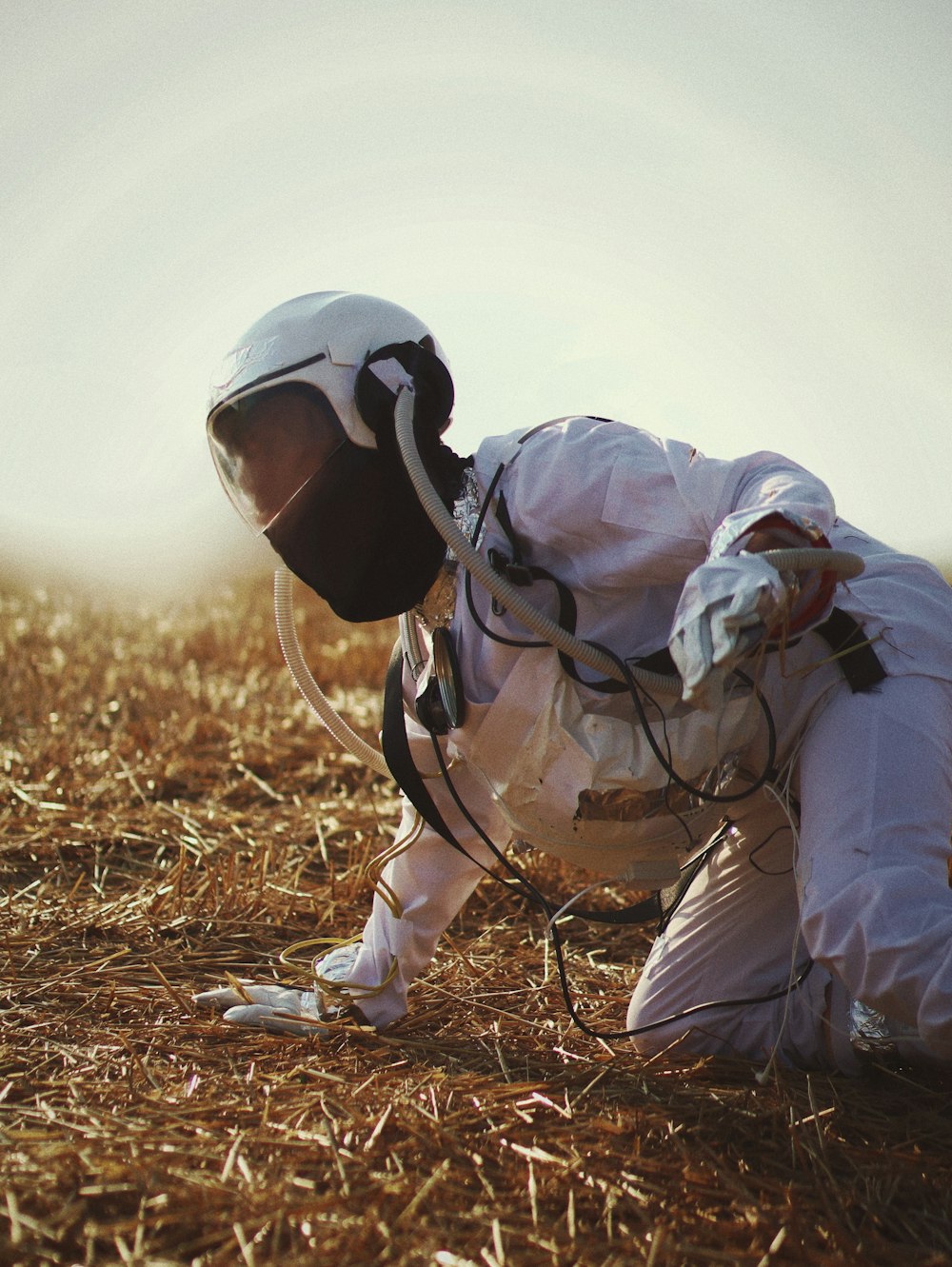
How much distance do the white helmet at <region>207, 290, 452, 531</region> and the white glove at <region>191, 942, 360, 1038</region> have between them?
100 cm

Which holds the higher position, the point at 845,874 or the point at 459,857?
the point at 845,874

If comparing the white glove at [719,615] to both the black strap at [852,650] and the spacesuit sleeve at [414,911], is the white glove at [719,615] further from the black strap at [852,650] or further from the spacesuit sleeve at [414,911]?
the spacesuit sleeve at [414,911]

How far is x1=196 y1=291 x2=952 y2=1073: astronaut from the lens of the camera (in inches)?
76.4

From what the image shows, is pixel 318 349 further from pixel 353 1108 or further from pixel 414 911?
pixel 353 1108

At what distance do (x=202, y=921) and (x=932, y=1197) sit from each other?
194 cm

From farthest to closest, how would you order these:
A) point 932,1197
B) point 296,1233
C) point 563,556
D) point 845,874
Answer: point 563,556
point 845,874
point 932,1197
point 296,1233

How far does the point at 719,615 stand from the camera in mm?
1607

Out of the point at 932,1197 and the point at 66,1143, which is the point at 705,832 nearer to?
the point at 932,1197

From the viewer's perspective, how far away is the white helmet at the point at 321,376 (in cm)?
234

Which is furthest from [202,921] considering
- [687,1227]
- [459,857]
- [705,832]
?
[687,1227]

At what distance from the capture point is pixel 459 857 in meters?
2.60

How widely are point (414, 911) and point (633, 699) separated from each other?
82 centimetres

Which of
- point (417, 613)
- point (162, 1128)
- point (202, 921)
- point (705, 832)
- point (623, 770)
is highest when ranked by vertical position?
point (417, 613)

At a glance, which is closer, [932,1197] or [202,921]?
[932,1197]
